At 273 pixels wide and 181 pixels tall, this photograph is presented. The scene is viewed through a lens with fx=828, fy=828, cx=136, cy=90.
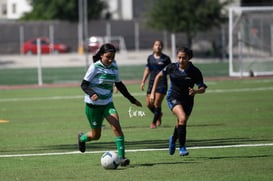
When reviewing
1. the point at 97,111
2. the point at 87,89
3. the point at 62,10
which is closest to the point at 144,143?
the point at 97,111

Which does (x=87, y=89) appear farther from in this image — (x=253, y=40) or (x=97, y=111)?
(x=253, y=40)

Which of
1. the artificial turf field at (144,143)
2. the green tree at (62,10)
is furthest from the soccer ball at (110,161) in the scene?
the green tree at (62,10)

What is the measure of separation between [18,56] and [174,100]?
157 feet

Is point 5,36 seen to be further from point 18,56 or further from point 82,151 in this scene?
point 82,151

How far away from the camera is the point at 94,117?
13.6m

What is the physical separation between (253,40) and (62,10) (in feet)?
107

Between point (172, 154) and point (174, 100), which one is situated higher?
point (174, 100)

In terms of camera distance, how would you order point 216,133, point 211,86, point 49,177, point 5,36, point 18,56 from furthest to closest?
point 5,36 < point 18,56 < point 211,86 < point 216,133 < point 49,177

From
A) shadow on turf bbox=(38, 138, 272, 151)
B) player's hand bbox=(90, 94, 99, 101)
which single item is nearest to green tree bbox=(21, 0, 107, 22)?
shadow on turf bbox=(38, 138, 272, 151)

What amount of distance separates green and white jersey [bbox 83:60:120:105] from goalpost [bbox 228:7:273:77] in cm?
2748

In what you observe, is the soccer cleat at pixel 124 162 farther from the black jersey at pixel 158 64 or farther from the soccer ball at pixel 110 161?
the black jersey at pixel 158 64

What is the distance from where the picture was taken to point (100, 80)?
13.5m

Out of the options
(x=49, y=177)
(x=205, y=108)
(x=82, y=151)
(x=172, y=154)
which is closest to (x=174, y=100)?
(x=172, y=154)

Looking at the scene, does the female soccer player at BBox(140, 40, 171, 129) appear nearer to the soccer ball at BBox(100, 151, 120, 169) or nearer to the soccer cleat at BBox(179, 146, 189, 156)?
the soccer cleat at BBox(179, 146, 189, 156)
